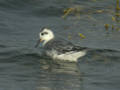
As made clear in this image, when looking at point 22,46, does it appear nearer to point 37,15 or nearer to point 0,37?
point 0,37

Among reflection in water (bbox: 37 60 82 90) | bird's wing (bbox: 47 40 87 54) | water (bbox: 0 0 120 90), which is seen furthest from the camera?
bird's wing (bbox: 47 40 87 54)

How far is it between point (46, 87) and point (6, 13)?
27.7 ft

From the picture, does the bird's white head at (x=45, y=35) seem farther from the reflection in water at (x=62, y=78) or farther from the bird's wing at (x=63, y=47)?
the reflection in water at (x=62, y=78)

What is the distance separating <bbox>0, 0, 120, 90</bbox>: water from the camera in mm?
11000

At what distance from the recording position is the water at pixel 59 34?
11.0 meters

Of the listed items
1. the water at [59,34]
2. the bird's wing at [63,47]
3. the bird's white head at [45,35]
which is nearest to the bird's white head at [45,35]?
the bird's white head at [45,35]

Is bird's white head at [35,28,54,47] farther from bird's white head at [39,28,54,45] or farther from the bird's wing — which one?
the bird's wing

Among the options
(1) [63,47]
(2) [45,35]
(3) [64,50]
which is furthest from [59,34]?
(3) [64,50]

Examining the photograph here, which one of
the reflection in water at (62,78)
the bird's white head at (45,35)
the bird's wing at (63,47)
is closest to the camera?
the reflection in water at (62,78)

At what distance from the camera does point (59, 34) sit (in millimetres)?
16406

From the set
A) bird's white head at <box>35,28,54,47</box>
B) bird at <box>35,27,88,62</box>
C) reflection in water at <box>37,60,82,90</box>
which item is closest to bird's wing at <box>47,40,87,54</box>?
bird at <box>35,27,88,62</box>

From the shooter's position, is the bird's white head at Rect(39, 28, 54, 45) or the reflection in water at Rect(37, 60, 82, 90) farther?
the bird's white head at Rect(39, 28, 54, 45)

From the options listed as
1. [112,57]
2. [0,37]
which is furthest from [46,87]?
[0,37]

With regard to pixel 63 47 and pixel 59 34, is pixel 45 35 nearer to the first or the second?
pixel 59 34
